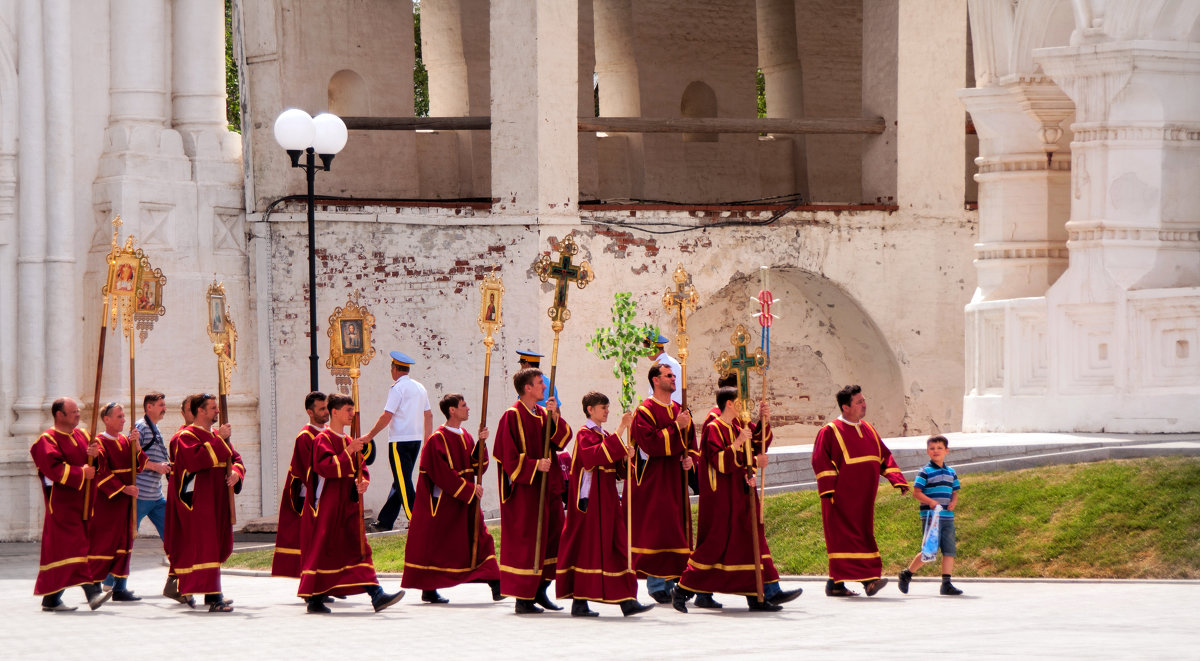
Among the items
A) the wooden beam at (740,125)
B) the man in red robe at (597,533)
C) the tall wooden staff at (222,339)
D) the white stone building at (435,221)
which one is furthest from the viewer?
the wooden beam at (740,125)

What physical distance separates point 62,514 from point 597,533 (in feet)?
12.4

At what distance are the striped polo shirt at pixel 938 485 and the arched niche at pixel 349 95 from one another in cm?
1152

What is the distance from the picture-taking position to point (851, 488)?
41.2 feet

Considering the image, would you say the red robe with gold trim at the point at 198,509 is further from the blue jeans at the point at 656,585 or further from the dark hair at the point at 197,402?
the blue jeans at the point at 656,585

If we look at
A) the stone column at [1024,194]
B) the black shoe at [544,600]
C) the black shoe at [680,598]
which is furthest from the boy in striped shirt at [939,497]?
the stone column at [1024,194]

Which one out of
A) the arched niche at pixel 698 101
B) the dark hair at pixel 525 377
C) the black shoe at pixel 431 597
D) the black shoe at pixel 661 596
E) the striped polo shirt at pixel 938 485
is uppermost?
the arched niche at pixel 698 101

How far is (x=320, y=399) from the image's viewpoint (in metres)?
12.8

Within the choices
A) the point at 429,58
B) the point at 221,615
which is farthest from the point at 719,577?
the point at 429,58

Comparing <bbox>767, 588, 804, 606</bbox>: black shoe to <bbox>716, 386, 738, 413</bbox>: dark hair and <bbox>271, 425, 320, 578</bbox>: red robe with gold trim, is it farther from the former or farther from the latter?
<bbox>271, 425, 320, 578</bbox>: red robe with gold trim

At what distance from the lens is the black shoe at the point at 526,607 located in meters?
12.0

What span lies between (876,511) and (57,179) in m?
10.1

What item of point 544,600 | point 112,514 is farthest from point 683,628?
point 112,514

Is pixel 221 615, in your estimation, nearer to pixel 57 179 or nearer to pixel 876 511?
pixel 876 511

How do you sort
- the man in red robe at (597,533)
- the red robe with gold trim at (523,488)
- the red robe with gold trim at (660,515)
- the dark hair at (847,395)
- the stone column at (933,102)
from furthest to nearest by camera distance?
the stone column at (933,102) → the dark hair at (847,395) → the red robe with gold trim at (660,515) → the red robe with gold trim at (523,488) → the man in red robe at (597,533)
